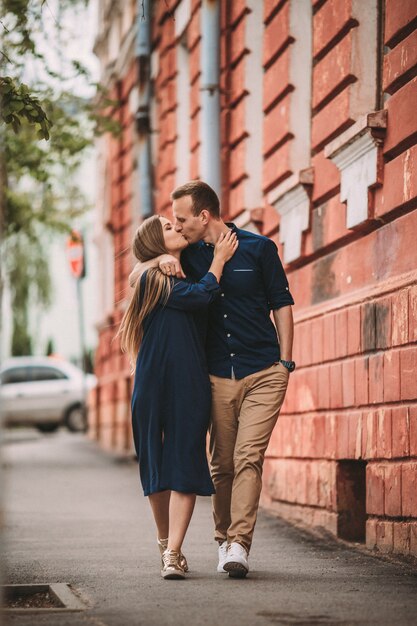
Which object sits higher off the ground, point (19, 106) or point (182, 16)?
point (182, 16)

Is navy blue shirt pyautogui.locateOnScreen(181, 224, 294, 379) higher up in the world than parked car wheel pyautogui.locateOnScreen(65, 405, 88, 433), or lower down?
higher up

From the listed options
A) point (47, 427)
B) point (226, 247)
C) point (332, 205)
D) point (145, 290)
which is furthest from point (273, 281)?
point (47, 427)

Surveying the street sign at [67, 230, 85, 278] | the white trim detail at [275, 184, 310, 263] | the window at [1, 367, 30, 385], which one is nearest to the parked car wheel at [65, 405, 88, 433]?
the window at [1, 367, 30, 385]

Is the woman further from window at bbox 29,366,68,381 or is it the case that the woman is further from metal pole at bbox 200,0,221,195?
window at bbox 29,366,68,381

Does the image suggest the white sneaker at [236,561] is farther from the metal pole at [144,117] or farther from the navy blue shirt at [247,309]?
the metal pole at [144,117]

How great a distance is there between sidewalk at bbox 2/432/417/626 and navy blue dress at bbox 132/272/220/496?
544mm

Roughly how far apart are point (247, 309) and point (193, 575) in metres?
1.42

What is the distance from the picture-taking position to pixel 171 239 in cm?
740

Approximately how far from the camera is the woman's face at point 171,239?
7395 millimetres

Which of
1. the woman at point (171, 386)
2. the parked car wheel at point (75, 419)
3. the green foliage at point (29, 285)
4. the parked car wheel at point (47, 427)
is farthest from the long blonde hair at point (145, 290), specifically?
the green foliage at point (29, 285)

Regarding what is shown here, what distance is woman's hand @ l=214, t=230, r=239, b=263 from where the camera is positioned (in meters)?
7.34

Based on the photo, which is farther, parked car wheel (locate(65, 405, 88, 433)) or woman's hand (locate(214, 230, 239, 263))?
parked car wheel (locate(65, 405, 88, 433))

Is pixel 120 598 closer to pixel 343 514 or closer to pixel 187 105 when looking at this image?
pixel 343 514

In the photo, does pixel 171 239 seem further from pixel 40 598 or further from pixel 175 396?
pixel 40 598
